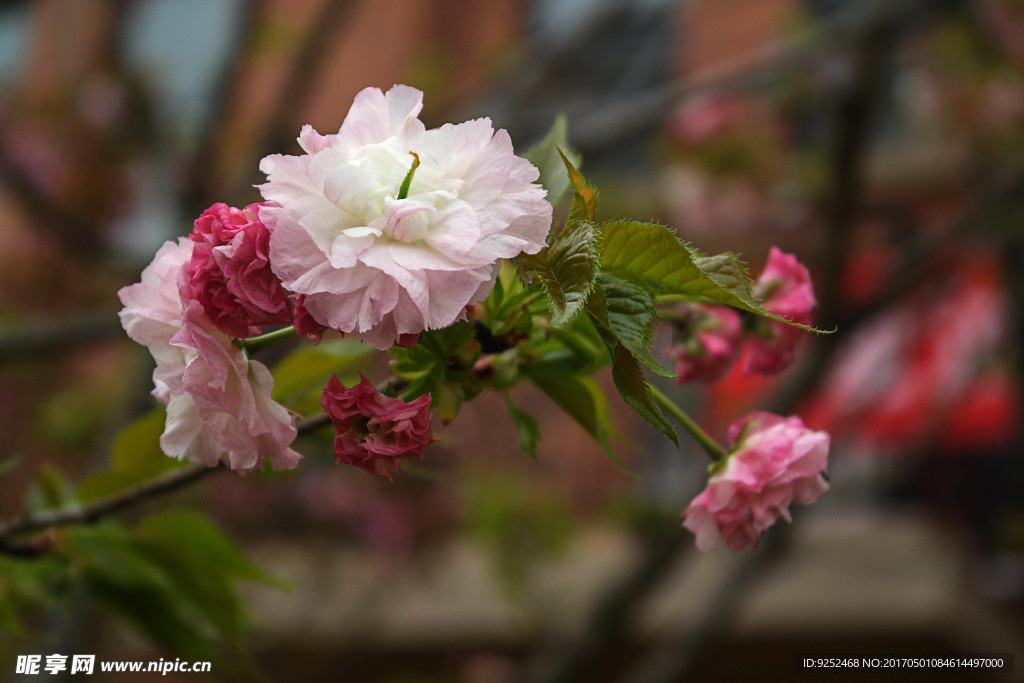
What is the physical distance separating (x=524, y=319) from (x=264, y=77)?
3.11 metres

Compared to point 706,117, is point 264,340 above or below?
below

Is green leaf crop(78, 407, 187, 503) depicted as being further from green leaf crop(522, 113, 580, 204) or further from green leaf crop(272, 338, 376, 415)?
green leaf crop(522, 113, 580, 204)

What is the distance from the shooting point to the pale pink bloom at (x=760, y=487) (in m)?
0.28

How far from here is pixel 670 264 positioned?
0.76 feet

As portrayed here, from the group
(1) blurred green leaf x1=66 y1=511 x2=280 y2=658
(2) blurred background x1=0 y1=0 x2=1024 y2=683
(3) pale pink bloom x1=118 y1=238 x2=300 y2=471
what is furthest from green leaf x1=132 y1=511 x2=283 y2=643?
(2) blurred background x1=0 y1=0 x2=1024 y2=683

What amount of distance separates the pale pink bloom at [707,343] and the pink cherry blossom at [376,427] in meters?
0.14

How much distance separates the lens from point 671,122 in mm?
1849

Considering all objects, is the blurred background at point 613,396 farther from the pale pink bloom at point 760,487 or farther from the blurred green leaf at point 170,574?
the pale pink bloom at point 760,487

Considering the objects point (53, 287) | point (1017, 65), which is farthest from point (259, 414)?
point (53, 287)

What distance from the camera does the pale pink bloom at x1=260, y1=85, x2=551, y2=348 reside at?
21cm

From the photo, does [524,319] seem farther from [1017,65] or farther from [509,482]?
[509,482]

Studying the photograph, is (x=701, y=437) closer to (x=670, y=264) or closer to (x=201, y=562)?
(x=670, y=264)

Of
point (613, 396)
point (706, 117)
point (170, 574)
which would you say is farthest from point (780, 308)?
point (613, 396)

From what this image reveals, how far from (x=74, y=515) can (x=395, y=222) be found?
0.27m
